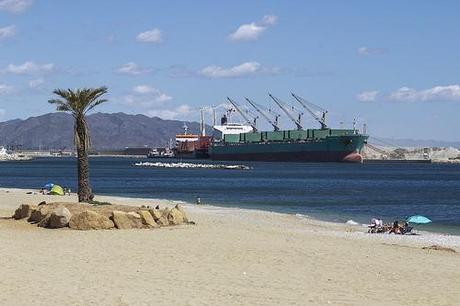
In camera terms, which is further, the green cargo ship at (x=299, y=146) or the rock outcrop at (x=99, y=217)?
the green cargo ship at (x=299, y=146)

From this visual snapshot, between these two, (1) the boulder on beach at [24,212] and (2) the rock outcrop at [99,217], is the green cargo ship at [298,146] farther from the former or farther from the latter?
(2) the rock outcrop at [99,217]

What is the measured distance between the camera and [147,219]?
2477cm

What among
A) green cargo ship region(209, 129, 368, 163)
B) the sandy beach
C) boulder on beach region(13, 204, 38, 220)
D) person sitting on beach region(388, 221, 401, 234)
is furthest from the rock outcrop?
green cargo ship region(209, 129, 368, 163)

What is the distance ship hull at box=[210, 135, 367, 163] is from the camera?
17038 centimetres

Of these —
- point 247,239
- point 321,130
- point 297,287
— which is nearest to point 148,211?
point 247,239

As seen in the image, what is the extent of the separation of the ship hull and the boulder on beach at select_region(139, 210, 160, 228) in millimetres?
141586

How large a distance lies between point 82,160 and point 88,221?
8.12 m

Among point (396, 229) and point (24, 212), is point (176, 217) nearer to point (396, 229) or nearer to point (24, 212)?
point (24, 212)

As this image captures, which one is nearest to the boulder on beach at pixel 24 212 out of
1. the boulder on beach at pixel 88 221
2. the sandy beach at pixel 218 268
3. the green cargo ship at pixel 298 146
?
the sandy beach at pixel 218 268

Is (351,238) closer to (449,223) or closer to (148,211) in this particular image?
(148,211)

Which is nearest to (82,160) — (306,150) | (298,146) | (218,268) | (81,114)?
(81,114)

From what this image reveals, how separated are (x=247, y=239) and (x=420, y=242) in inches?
229

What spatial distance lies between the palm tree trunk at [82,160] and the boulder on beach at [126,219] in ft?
23.9

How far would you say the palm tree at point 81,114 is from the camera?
30531 millimetres
